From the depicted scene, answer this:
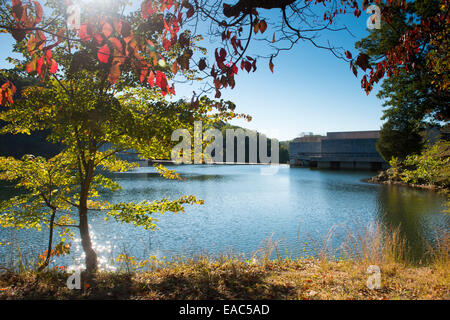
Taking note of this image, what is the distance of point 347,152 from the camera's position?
61094 mm

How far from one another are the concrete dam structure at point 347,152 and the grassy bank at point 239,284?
55.2 m

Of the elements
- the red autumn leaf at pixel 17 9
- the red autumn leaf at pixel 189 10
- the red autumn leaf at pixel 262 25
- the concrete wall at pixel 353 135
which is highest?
the concrete wall at pixel 353 135

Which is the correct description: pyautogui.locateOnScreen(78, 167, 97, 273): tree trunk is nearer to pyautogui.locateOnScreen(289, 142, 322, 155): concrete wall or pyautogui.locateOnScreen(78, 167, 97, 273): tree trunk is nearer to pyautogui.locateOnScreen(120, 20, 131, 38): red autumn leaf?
pyautogui.locateOnScreen(120, 20, 131, 38): red autumn leaf

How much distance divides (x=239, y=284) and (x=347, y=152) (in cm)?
6143

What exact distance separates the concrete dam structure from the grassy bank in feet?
181

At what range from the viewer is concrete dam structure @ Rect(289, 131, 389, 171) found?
191 feet

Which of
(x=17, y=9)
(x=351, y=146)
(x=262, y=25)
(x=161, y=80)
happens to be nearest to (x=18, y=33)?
(x=17, y=9)

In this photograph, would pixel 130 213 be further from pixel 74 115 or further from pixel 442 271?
pixel 442 271

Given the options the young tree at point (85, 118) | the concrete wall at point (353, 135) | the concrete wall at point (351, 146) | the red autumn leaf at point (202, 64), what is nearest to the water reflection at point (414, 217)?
the young tree at point (85, 118)

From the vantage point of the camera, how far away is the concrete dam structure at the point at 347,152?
5809cm

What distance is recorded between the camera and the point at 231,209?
1730cm

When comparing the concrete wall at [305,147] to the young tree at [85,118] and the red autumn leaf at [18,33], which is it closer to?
the young tree at [85,118]

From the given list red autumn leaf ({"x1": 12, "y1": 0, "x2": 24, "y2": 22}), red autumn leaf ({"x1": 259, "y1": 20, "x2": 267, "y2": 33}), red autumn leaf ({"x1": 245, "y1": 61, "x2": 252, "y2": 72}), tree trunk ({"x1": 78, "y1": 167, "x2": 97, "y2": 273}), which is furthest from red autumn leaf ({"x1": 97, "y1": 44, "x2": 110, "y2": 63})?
tree trunk ({"x1": 78, "y1": 167, "x2": 97, "y2": 273})
